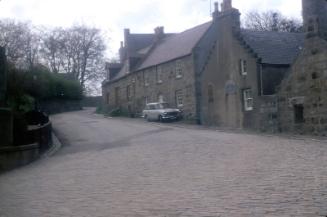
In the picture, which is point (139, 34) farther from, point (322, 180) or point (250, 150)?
point (322, 180)

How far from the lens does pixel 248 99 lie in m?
36.6

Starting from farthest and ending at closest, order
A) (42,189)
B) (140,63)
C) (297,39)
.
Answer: (140,63), (297,39), (42,189)

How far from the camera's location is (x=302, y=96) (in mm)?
28844

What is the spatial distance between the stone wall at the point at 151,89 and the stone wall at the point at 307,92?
Result: 46.1ft

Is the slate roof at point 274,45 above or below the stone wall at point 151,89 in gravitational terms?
above

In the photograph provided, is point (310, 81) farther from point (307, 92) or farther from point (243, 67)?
point (243, 67)

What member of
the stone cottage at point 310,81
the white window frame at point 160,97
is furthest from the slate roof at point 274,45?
the white window frame at point 160,97

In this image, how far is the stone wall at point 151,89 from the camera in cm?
4469

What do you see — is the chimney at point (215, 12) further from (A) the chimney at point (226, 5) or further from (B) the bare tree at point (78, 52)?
(B) the bare tree at point (78, 52)

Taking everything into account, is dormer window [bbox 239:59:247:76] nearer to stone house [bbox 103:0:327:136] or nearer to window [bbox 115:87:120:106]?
stone house [bbox 103:0:327:136]

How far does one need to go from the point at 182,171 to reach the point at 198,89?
2893cm

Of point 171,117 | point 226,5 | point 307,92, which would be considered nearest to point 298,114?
point 307,92

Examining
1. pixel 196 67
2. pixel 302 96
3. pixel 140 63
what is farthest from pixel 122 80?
pixel 302 96

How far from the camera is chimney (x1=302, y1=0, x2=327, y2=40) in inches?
1101
